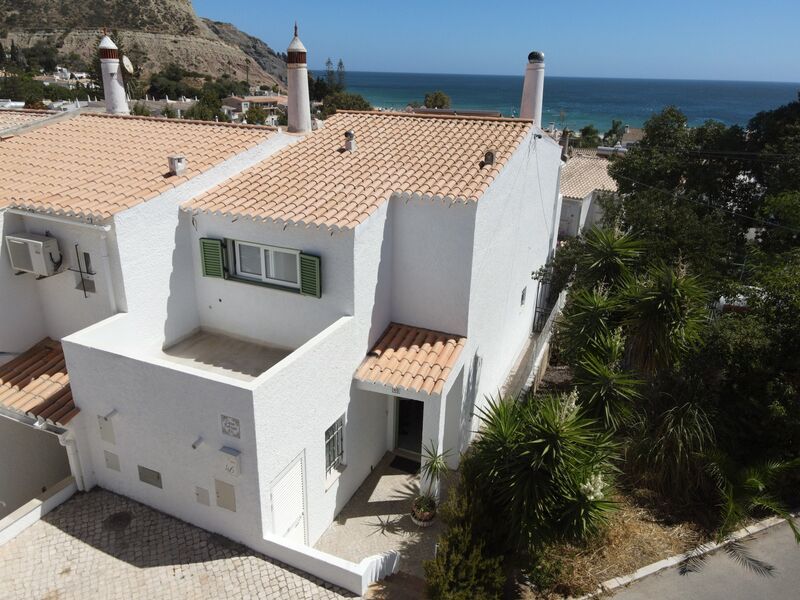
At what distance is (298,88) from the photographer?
1709 cm

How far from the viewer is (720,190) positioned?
2997 centimetres

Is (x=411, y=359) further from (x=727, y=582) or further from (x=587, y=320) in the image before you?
(x=727, y=582)

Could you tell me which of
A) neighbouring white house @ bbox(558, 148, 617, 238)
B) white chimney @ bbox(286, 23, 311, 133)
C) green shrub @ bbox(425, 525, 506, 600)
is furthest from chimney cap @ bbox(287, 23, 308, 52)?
neighbouring white house @ bbox(558, 148, 617, 238)

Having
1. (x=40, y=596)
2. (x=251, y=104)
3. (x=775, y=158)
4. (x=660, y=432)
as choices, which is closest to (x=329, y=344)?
(x=40, y=596)

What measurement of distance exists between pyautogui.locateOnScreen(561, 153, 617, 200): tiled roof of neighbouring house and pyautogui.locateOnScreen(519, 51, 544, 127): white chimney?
69.8 ft

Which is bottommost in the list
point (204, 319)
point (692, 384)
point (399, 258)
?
point (692, 384)

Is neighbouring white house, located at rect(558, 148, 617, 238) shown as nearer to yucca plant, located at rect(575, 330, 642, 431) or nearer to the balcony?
yucca plant, located at rect(575, 330, 642, 431)

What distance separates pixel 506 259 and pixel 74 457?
1260cm

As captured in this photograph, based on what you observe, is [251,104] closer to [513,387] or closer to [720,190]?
[720,190]

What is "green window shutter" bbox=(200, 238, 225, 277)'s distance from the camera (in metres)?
13.3

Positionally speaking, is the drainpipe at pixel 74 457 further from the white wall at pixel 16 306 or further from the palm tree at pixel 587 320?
the palm tree at pixel 587 320

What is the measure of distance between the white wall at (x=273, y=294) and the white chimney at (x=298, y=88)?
5.79 m

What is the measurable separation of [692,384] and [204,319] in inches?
507

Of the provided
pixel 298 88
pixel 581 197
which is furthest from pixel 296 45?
Result: pixel 581 197
